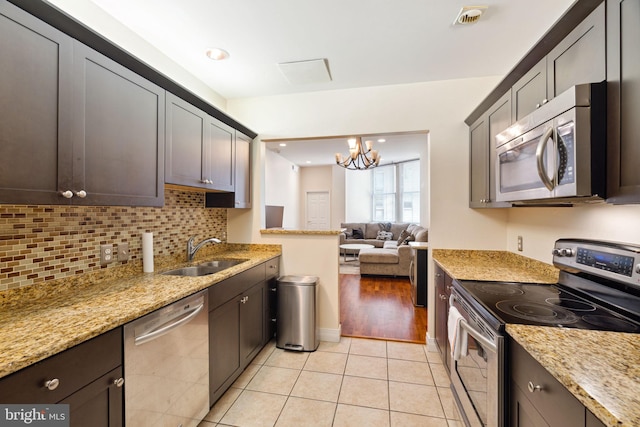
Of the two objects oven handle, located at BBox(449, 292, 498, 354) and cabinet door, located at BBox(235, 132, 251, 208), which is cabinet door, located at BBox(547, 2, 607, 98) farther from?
cabinet door, located at BBox(235, 132, 251, 208)

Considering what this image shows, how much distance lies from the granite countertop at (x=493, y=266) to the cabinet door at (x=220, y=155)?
6.60ft

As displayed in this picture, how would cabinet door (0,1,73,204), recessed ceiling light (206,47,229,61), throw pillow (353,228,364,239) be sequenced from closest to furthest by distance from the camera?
cabinet door (0,1,73,204) → recessed ceiling light (206,47,229,61) → throw pillow (353,228,364,239)

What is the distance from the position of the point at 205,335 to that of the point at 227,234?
1.53 metres

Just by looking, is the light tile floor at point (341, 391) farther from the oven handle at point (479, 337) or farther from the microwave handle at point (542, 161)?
the microwave handle at point (542, 161)

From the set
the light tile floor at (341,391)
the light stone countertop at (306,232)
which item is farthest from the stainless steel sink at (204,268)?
the light tile floor at (341,391)

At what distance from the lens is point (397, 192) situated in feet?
26.0

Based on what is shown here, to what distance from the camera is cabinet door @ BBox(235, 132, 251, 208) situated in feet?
8.87

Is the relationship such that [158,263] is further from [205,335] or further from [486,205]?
[486,205]

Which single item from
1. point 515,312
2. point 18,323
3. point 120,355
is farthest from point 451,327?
point 18,323

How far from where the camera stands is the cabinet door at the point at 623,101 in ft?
3.06

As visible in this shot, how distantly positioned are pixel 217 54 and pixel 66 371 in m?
2.19

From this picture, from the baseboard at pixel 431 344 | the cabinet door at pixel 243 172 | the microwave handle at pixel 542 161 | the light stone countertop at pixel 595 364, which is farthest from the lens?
the cabinet door at pixel 243 172

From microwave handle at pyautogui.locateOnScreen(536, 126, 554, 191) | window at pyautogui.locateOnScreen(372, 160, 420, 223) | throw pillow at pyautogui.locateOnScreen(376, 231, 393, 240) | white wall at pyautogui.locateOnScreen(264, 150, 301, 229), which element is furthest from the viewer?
window at pyautogui.locateOnScreen(372, 160, 420, 223)

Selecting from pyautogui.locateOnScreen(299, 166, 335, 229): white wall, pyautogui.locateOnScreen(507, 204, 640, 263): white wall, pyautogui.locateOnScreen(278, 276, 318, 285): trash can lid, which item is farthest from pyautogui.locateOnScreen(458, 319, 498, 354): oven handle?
pyautogui.locateOnScreen(299, 166, 335, 229): white wall
